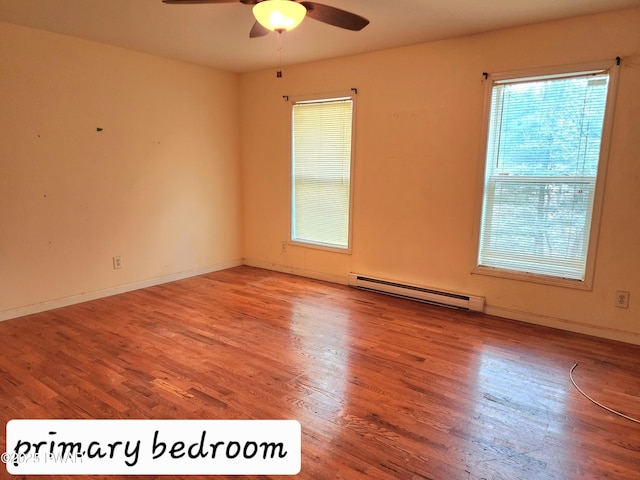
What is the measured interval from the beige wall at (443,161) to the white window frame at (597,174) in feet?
0.14

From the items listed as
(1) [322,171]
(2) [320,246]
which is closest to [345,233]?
(2) [320,246]

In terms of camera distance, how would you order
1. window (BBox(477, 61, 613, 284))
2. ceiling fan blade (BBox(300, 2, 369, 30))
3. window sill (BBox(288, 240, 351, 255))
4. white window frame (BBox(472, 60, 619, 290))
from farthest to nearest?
window sill (BBox(288, 240, 351, 255)), window (BBox(477, 61, 613, 284)), white window frame (BBox(472, 60, 619, 290)), ceiling fan blade (BBox(300, 2, 369, 30))

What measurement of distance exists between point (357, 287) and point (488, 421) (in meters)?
2.39

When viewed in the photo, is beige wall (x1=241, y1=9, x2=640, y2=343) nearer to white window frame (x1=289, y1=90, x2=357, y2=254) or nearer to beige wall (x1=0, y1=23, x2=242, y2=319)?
white window frame (x1=289, y1=90, x2=357, y2=254)

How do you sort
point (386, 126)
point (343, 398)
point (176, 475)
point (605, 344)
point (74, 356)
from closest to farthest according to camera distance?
point (176, 475), point (343, 398), point (74, 356), point (605, 344), point (386, 126)

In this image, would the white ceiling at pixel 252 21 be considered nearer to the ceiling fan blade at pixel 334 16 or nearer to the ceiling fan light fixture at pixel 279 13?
the ceiling fan blade at pixel 334 16

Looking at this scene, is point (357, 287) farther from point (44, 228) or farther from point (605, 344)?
point (44, 228)

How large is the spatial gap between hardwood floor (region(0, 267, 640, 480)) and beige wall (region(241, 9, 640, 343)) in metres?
0.34

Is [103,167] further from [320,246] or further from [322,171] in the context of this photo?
[320,246]

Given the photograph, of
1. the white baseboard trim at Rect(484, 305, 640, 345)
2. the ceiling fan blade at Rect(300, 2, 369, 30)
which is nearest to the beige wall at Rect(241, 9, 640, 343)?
the white baseboard trim at Rect(484, 305, 640, 345)

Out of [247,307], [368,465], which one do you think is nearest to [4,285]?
[247,307]

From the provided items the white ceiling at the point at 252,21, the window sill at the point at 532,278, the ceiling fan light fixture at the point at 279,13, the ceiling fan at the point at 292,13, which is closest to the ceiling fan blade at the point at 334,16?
the ceiling fan at the point at 292,13

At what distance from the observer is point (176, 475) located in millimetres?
1692

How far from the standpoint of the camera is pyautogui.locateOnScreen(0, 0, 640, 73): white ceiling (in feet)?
9.14
